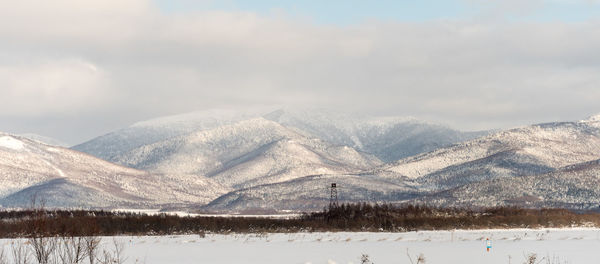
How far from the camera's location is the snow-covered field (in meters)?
41.7

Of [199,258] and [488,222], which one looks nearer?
[199,258]

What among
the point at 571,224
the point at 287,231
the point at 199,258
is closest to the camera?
the point at 199,258

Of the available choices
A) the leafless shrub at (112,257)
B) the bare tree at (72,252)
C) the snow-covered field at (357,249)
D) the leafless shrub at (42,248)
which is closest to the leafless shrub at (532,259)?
the snow-covered field at (357,249)

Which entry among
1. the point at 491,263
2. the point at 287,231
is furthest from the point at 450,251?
the point at 287,231

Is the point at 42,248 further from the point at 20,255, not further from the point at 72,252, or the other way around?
the point at 20,255

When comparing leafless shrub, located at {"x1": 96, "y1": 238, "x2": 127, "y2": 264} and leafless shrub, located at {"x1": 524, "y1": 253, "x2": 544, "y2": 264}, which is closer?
leafless shrub, located at {"x1": 524, "y1": 253, "x2": 544, "y2": 264}

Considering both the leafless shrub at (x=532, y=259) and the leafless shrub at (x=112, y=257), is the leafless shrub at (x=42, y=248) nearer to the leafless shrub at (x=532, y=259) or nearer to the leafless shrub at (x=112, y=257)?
the leafless shrub at (x=112, y=257)

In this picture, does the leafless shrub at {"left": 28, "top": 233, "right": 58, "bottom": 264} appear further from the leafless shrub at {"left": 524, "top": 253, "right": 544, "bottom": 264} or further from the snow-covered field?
the leafless shrub at {"left": 524, "top": 253, "right": 544, "bottom": 264}

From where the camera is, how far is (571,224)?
8038 cm

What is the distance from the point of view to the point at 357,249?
4934 cm

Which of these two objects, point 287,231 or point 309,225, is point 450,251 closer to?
point 287,231

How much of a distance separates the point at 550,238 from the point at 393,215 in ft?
118

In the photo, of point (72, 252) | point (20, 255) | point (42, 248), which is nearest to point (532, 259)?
point (72, 252)

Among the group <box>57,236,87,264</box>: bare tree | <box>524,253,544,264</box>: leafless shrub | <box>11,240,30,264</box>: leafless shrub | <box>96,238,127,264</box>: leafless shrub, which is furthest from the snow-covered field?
<box>57,236,87,264</box>: bare tree
